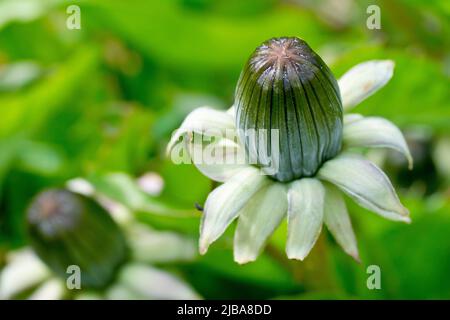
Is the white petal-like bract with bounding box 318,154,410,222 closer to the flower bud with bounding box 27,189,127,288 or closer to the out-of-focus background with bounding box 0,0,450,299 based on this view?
the out-of-focus background with bounding box 0,0,450,299

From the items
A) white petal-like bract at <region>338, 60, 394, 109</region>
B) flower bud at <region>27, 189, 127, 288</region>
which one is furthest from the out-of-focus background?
white petal-like bract at <region>338, 60, 394, 109</region>

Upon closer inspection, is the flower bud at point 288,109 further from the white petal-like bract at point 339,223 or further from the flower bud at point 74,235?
the flower bud at point 74,235

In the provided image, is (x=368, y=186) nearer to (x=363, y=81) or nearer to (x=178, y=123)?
(x=363, y=81)

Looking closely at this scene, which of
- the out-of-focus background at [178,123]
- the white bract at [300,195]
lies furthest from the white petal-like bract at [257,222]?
the out-of-focus background at [178,123]

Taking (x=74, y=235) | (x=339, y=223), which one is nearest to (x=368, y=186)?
(x=339, y=223)

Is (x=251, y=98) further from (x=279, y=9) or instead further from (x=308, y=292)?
(x=279, y=9)

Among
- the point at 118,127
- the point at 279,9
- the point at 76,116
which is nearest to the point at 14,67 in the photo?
the point at 76,116
